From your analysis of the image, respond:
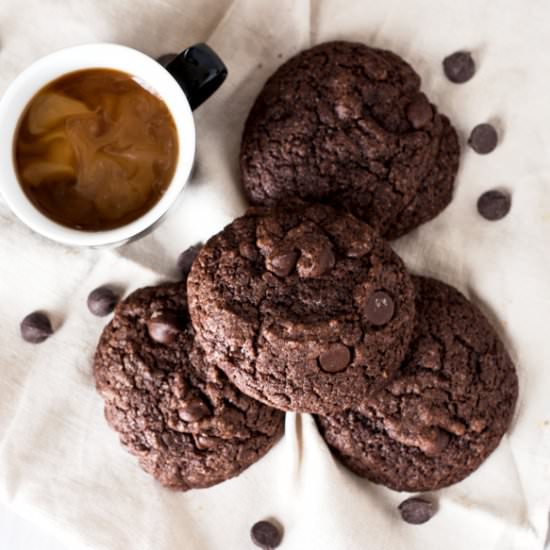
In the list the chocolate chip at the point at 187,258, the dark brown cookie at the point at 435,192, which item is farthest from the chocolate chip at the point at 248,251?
the dark brown cookie at the point at 435,192

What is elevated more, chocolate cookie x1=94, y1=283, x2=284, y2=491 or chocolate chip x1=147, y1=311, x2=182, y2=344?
chocolate chip x1=147, y1=311, x2=182, y2=344

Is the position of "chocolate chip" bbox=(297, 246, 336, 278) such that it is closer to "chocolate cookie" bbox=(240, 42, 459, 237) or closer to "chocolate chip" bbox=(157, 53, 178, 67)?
"chocolate cookie" bbox=(240, 42, 459, 237)

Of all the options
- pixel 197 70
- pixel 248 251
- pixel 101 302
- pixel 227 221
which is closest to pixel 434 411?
pixel 248 251

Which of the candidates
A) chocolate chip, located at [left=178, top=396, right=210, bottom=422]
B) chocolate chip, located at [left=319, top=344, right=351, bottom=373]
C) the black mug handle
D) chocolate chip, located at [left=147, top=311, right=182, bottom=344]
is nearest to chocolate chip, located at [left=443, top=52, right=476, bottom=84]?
the black mug handle

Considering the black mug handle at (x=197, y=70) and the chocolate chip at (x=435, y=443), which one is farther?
the chocolate chip at (x=435, y=443)

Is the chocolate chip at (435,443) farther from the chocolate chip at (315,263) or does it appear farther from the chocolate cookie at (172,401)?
the chocolate chip at (315,263)

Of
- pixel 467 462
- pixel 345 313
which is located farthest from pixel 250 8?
pixel 467 462

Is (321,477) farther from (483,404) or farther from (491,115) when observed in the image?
(491,115)
